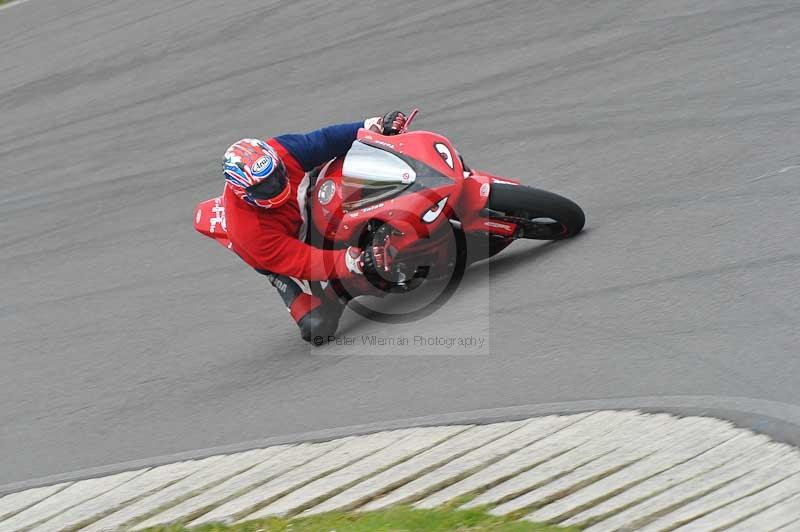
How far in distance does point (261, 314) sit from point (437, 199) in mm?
2131

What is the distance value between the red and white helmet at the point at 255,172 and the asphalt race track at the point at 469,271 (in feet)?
3.86

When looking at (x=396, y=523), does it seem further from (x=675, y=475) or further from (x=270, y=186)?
(x=270, y=186)

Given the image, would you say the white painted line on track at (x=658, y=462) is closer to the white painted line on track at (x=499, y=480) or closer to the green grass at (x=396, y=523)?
the white painted line on track at (x=499, y=480)

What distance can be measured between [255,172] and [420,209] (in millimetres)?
1059

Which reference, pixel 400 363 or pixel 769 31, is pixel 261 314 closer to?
pixel 400 363

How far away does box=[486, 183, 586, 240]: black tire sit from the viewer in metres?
6.82

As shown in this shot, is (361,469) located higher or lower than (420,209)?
lower

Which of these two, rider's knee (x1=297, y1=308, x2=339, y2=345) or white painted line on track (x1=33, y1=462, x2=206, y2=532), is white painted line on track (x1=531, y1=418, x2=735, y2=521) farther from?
rider's knee (x1=297, y1=308, x2=339, y2=345)

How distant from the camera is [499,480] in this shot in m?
5.14

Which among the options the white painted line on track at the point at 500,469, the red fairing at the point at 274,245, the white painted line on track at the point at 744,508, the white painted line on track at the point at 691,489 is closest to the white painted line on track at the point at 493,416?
the white painted line on track at the point at 500,469

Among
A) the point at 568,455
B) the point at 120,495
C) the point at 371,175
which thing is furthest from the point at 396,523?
the point at 371,175

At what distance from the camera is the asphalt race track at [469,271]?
6031 mm

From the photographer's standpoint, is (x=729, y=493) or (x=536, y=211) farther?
(x=536, y=211)

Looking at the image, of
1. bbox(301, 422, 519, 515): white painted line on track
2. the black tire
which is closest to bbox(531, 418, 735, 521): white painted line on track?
bbox(301, 422, 519, 515): white painted line on track
